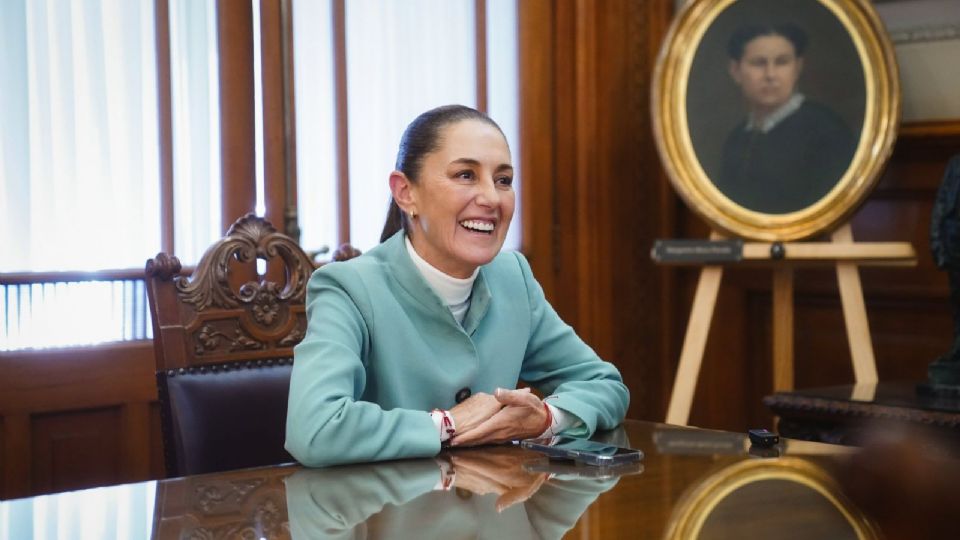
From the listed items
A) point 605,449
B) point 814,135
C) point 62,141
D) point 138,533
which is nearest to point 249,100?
point 62,141

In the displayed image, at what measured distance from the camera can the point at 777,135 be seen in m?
3.75

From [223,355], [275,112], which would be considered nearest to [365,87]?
[275,112]

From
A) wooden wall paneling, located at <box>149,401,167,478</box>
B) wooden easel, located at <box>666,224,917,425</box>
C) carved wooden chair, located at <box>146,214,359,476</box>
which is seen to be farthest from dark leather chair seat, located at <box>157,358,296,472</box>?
wooden easel, located at <box>666,224,917,425</box>

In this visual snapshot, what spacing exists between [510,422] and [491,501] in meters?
0.43

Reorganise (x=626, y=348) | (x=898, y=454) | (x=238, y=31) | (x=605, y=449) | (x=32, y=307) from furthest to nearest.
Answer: (x=626, y=348) < (x=238, y=31) < (x=32, y=307) < (x=898, y=454) < (x=605, y=449)

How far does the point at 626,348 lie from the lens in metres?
4.49

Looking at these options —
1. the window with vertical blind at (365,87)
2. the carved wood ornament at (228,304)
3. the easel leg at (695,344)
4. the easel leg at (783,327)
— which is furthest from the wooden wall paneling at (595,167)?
the carved wood ornament at (228,304)

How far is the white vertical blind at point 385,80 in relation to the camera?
12.1 feet

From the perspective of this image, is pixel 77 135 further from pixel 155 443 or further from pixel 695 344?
pixel 695 344

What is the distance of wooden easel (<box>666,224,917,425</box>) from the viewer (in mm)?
3461

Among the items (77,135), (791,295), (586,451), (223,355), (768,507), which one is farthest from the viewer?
(791,295)

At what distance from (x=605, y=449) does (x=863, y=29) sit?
238 centimetres

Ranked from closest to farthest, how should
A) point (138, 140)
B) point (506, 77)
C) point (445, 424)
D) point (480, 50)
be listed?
1. point (445, 424)
2. point (138, 140)
3. point (480, 50)
4. point (506, 77)

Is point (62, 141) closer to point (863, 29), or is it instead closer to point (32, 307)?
point (32, 307)
